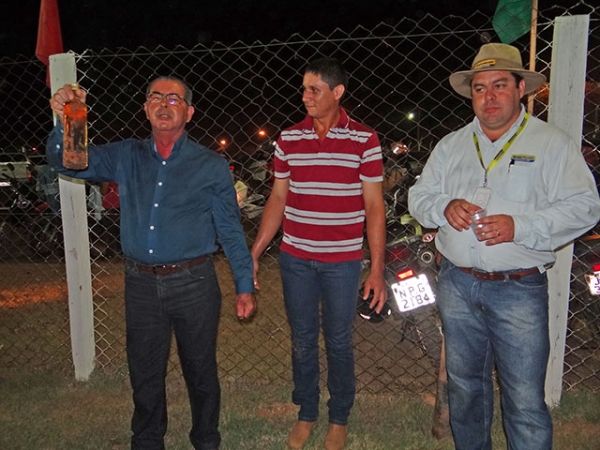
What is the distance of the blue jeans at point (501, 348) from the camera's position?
8.87 feet

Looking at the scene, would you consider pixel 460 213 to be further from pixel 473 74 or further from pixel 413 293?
pixel 413 293

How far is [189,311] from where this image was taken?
10.3 ft

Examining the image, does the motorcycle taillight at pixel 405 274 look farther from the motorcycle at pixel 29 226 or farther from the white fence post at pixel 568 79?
the motorcycle at pixel 29 226

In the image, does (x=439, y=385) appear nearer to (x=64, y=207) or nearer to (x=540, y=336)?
(x=540, y=336)

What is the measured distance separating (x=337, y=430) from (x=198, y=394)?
84cm

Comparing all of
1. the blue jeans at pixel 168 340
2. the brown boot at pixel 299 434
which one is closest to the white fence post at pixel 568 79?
the brown boot at pixel 299 434

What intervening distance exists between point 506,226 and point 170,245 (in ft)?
5.26

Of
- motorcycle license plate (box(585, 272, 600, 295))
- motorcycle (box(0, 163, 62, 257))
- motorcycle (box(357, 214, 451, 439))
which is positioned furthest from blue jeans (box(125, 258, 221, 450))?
motorcycle (box(0, 163, 62, 257))

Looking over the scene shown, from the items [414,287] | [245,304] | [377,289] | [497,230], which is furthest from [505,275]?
[414,287]

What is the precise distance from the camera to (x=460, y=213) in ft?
8.61

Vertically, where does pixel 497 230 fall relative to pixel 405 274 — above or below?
above

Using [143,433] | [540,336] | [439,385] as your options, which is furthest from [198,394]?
[540,336]

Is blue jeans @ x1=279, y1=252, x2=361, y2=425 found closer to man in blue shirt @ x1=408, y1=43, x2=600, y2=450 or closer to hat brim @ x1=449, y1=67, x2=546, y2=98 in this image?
man in blue shirt @ x1=408, y1=43, x2=600, y2=450

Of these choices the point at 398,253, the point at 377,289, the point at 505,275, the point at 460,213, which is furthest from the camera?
the point at 398,253
